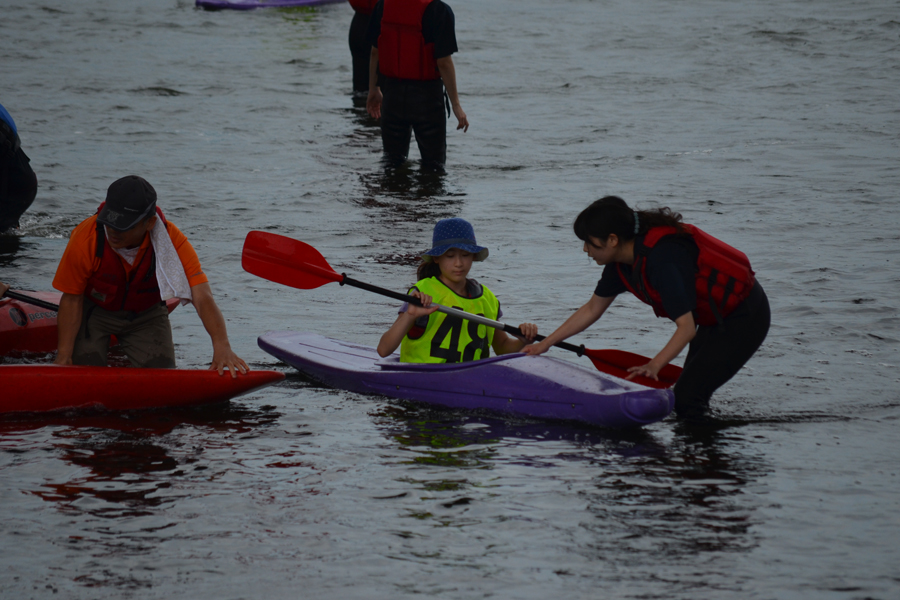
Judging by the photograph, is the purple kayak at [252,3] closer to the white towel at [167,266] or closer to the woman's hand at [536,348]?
the white towel at [167,266]

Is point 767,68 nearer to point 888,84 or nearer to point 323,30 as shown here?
point 888,84

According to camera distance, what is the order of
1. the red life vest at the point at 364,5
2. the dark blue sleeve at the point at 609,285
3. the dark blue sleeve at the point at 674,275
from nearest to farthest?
the dark blue sleeve at the point at 674,275
the dark blue sleeve at the point at 609,285
the red life vest at the point at 364,5

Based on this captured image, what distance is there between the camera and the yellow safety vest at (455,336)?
4613 millimetres

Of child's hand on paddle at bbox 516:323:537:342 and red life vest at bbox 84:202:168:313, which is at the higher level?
red life vest at bbox 84:202:168:313

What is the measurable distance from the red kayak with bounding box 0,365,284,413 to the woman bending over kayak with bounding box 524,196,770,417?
5.04 feet

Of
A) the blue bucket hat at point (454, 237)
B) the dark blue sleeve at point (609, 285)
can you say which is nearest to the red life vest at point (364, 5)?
the blue bucket hat at point (454, 237)

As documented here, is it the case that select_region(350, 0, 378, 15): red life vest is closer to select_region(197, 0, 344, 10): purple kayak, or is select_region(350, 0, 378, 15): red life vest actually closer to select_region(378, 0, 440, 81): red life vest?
select_region(378, 0, 440, 81): red life vest

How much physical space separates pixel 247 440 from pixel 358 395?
781 mm

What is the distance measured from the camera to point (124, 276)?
435 centimetres

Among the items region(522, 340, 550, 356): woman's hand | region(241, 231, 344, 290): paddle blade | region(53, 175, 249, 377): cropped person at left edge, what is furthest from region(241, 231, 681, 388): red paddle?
region(522, 340, 550, 356): woman's hand

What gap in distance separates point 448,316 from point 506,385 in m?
0.50

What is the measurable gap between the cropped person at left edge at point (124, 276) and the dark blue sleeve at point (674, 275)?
1705 mm

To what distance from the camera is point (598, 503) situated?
134 inches

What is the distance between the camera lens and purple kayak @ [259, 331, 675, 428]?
13.0ft
